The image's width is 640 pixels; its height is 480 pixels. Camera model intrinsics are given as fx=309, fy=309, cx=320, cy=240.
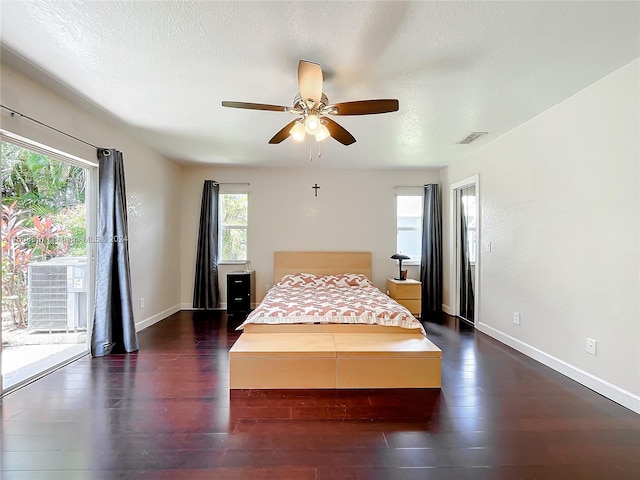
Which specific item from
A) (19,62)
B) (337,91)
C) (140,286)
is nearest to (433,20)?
(337,91)

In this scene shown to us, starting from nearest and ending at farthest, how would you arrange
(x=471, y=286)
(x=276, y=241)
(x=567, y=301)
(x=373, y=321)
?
1. (x=567, y=301)
2. (x=373, y=321)
3. (x=471, y=286)
4. (x=276, y=241)

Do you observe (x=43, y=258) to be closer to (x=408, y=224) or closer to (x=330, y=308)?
(x=330, y=308)

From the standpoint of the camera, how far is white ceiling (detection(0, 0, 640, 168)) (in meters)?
1.66

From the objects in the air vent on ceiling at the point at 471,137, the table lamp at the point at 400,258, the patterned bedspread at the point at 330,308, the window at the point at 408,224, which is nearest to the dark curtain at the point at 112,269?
the patterned bedspread at the point at 330,308

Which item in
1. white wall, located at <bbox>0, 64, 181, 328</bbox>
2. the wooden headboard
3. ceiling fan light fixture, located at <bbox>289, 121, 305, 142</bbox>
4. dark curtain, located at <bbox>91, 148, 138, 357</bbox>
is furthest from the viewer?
the wooden headboard

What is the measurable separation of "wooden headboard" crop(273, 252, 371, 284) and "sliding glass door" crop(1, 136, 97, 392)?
2.57 m

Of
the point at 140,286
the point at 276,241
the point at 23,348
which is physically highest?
the point at 276,241

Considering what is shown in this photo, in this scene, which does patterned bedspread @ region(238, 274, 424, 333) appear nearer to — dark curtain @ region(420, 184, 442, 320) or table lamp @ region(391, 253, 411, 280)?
table lamp @ region(391, 253, 411, 280)

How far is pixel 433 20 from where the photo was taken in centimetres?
171

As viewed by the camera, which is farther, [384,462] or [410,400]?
[410,400]

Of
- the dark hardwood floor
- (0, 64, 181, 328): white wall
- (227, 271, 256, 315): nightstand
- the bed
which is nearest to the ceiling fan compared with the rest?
(0, 64, 181, 328): white wall

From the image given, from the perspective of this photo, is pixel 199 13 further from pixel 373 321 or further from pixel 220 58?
pixel 373 321

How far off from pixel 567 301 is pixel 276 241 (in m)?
3.84

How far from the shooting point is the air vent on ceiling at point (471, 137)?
3457 millimetres
